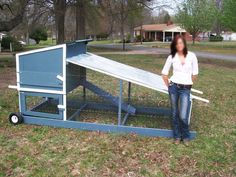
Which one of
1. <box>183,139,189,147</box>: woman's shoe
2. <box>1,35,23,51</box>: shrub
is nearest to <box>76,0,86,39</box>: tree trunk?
<box>1,35,23,51</box>: shrub

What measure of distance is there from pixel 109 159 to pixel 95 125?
Result: 127 centimetres

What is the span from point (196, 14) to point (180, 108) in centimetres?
3994

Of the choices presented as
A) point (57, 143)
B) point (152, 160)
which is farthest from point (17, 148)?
point (152, 160)

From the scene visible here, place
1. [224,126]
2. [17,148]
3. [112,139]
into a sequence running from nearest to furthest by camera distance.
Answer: [17,148], [112,139], [224,126]

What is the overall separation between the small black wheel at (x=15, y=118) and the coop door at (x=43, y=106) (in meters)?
0.14

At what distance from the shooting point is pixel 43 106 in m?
7.76

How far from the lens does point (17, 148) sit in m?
5.49

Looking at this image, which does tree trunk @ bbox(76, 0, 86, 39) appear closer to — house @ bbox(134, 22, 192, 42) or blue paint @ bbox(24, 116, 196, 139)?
blue paint @ bbox(24, 116, 196, 139)

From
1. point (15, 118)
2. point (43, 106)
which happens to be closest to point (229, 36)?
point (43, 106)

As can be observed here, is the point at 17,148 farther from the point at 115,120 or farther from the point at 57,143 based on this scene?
the point at 115,120

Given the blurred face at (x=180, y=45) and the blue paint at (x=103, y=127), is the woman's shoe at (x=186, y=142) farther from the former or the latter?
the blurred face at (x=180, y=45)

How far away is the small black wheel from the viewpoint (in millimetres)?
6570

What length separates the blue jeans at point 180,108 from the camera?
570 cm

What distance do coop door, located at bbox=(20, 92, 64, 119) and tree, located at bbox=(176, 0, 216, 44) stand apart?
3749 cm
